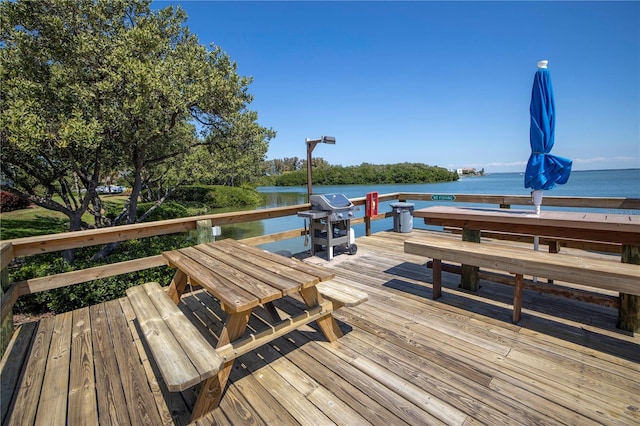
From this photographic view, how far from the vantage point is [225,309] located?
160 centimetres

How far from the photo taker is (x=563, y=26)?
5.46 metres

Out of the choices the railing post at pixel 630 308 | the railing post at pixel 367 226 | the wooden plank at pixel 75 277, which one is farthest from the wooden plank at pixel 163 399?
the railing post at pixel 367 226

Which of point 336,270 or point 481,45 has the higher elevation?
point 481,45

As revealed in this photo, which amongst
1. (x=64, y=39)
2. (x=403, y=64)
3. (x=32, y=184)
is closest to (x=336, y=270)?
(x=64, y=39)

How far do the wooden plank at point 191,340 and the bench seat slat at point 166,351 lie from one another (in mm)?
19

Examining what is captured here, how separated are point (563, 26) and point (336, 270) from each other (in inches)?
261

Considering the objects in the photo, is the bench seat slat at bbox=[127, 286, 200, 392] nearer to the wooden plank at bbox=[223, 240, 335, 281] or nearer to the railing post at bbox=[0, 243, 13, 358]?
the wooden plank at bbox=[223, 240, 335, 281]

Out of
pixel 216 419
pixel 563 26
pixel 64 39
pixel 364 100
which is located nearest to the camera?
pixel 216 419

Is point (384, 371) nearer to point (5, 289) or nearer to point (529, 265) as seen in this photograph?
point (529, 265)

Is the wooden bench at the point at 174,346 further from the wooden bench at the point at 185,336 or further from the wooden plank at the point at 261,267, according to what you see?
the wooden plank at the point at 261,267

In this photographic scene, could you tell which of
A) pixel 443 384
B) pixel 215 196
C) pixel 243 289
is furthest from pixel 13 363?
pixel 215 196

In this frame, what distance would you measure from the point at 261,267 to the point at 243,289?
398 millimetres

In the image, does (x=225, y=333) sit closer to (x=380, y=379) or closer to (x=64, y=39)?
(x=380, y=379)

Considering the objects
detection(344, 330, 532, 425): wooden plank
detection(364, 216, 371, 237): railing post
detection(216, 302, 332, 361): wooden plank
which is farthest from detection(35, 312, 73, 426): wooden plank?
detection(364, 216, 371, 237): railing post
